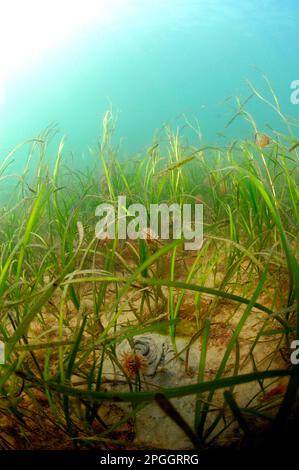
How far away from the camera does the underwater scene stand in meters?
0.84

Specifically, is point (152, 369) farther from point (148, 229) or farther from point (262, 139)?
point (262, 139)

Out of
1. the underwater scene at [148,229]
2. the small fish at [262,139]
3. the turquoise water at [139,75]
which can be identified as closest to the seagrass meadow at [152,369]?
the underwater scene at [148,229]

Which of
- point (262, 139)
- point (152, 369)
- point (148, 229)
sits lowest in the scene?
point (152, 369)

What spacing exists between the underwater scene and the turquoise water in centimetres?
47

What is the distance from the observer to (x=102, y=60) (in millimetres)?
57188

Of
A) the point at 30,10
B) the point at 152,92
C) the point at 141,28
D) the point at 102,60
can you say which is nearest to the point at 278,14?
the point at 141,28

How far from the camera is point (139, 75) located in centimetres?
6488

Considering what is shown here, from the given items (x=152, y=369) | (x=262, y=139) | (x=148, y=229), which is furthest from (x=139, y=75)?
(x=152, y=369)

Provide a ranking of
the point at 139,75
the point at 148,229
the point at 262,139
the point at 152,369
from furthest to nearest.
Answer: the point at 139,75, the point at 262,139, the point at 148,229, the point at 152,369

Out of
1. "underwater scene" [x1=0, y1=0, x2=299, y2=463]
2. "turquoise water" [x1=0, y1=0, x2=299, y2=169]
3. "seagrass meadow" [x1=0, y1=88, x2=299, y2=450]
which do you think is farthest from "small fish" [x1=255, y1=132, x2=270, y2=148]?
"turquoise water" [x1=0, y1=0, x2=299, y2=169]

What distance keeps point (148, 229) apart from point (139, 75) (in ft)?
238

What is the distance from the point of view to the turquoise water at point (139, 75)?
1702 inches
